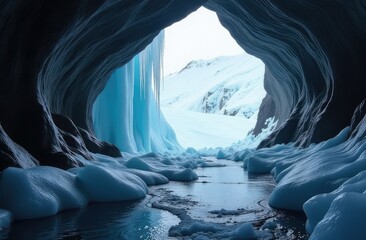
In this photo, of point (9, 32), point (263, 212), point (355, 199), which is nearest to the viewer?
point (355, 199)

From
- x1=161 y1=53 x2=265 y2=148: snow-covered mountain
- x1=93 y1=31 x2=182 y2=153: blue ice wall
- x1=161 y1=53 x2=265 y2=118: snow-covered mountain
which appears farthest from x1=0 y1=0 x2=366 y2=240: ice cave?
x1=161 y1=53 x2=265 y2=118: snow-covered mountain

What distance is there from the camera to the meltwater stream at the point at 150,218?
3707 millimetres

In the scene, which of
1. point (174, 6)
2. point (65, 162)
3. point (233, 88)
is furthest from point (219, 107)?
point (65, 162)

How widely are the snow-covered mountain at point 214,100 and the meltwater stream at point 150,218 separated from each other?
38.4 metres

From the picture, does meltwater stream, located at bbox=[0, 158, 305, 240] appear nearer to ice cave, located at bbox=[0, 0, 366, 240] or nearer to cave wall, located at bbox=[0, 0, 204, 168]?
ice cave, located at bbox=[0, 0, 366, 240]

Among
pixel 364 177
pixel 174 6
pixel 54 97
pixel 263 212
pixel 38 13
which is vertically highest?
pixel 174 6

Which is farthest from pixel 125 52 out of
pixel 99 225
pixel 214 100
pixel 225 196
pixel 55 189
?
pixel 214 100

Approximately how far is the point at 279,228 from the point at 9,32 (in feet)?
17.4

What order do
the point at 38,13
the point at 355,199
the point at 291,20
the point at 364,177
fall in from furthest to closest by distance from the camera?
the point at 291,20, the point at 38,13, the point at 364,177, the point at 355,199

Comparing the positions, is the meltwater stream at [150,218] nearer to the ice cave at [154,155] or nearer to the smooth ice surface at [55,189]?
the ice cave at [154,155]

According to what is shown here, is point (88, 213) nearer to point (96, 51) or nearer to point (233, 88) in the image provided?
point (96, 51)

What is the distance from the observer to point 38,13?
732cm

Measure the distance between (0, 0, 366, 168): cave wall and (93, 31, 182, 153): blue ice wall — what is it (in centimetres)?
270

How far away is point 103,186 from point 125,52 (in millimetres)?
9189
